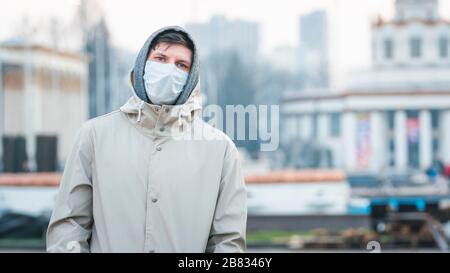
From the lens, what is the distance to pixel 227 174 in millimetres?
1025

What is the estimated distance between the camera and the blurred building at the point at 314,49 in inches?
380

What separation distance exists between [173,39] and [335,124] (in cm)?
1080

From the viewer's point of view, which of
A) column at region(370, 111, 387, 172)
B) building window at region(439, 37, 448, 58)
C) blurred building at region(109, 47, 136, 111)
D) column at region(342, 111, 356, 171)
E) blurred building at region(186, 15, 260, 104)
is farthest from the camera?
column at region(370, 111, 387, 172)

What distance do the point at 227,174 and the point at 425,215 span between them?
750 centimetres

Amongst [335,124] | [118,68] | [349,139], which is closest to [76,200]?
[118,68]

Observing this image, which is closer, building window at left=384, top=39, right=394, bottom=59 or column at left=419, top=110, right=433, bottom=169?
column at left=419, top=110, right=433, bottom=169

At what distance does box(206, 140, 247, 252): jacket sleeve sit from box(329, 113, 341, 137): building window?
10348 millimetres

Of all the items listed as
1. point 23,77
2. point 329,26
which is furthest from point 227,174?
point 23,77

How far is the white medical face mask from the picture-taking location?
101 centimetres

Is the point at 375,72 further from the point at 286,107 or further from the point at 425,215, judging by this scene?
the point at 425,215

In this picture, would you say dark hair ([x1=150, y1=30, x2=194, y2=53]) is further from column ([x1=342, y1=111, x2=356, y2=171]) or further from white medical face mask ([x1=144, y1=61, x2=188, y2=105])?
column ([x1=342, y1=111, x2=356, y2=171])

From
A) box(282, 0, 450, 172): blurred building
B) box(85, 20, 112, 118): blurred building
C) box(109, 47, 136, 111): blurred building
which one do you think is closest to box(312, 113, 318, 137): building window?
box(282, 0, 450, 172): blurred building
